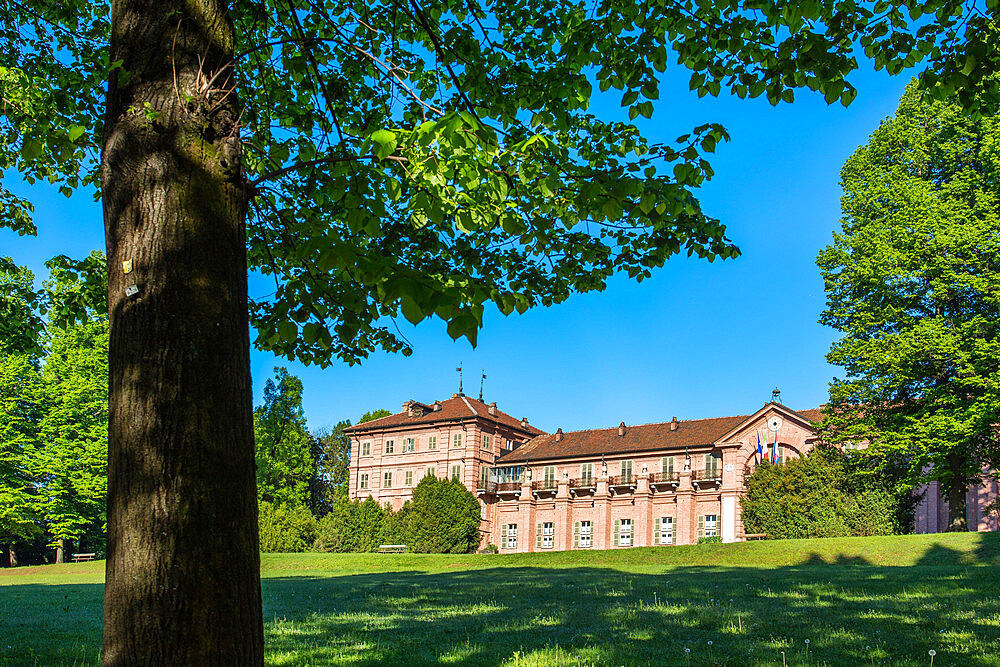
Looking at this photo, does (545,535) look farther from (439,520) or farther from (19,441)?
(19,441)

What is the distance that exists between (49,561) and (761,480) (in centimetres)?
4784

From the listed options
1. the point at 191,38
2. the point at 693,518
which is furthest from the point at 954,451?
the point at 191,38

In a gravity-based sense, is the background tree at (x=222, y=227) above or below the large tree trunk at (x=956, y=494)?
above

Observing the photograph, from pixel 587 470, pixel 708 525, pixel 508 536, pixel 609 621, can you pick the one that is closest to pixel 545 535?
pixel 508 536

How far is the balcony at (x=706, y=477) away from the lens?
2019 inches

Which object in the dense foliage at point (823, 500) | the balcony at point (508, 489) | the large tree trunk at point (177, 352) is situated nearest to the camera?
the large tree trunk at point (177, 352)

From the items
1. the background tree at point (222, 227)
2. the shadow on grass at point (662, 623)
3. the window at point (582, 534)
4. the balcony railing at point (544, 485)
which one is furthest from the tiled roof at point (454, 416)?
the background tree at point (222, 227)

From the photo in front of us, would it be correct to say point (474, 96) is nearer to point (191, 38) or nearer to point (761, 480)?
point (191, 38)

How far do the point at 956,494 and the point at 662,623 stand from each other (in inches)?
1053

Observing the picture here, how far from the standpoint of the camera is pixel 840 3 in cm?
730

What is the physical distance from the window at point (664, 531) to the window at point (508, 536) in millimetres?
11471

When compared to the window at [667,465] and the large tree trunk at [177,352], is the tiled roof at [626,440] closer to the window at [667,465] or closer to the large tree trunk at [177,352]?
the window at [667,465]

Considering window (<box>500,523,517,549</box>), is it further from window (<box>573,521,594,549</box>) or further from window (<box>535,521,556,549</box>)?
window (<box>573,521,594,549</box>)

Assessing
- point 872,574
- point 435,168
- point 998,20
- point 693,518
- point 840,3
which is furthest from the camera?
point 693,518
